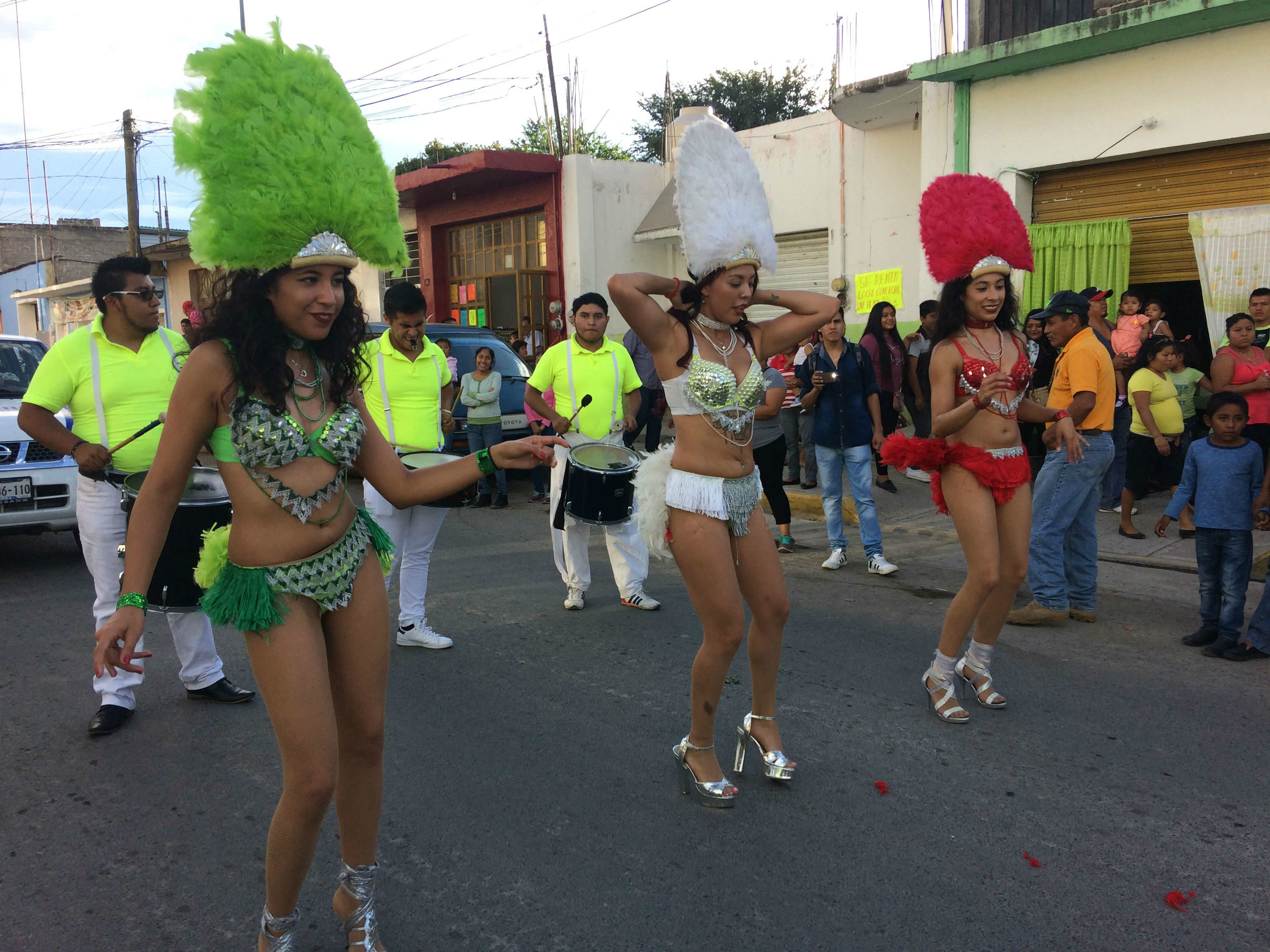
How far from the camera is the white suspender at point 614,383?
6.52 meters

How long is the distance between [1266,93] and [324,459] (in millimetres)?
10389

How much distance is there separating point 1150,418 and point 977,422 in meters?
5.04

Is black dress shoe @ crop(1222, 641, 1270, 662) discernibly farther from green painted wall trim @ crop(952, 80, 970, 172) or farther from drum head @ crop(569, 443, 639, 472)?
green painted wall trim @ crop(952, 80, 970, 172)

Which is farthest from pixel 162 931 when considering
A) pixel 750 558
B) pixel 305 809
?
pixel 750 558

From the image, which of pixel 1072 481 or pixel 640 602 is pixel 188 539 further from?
pixel 1072 481

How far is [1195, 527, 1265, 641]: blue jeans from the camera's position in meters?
5.39

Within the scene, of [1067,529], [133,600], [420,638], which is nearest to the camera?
A: [133,600]

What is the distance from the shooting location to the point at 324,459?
2.64m

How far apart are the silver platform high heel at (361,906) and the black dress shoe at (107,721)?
2.36 meters

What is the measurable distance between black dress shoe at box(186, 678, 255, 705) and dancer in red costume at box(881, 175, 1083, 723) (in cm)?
337

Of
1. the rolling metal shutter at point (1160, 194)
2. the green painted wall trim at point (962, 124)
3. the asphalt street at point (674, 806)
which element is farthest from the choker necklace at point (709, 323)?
the green painted wall trim at point (962, 124)

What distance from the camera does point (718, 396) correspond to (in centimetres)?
360

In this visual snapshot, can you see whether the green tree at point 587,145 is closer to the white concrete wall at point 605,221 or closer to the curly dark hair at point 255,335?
the white concrete wall at point 605,221

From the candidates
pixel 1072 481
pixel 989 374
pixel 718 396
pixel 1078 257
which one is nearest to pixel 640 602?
pixel 1072 481
